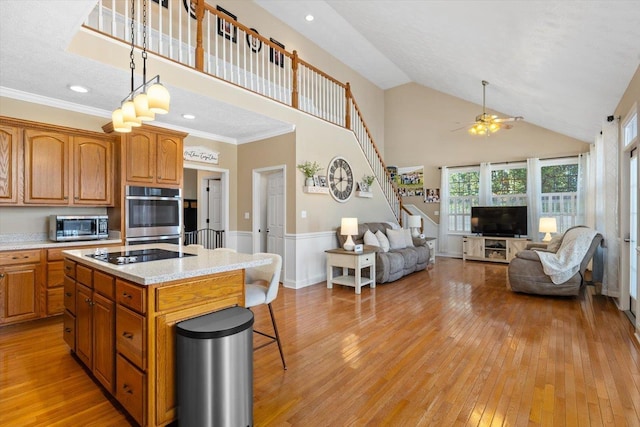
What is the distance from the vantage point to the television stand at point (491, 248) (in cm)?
720

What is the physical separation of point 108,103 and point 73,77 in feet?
2.57

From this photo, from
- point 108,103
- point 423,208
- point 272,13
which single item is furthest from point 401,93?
point 108,103

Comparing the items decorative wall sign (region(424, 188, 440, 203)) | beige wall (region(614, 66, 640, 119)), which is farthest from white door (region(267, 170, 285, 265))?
decorative wall sign (region(424, 188, 440, 203))

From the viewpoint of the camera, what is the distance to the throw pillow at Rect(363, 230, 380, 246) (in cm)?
580

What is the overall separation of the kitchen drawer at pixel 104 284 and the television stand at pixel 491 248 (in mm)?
7660

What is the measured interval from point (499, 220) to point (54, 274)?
821 centimetres

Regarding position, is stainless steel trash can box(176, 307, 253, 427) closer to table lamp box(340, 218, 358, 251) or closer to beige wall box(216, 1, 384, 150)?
table lamp box(340, 218, 358, 251)

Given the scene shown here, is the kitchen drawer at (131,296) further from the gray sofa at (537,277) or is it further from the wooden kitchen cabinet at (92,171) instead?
the gray sofa at (537,277)

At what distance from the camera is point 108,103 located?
4098mm

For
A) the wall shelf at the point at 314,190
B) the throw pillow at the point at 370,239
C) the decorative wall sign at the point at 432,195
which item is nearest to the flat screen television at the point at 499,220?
the decorative wall sign at the point at 432,195

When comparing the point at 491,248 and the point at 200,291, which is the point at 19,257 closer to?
the point at 200,291

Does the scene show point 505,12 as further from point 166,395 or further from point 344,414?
point 166,395

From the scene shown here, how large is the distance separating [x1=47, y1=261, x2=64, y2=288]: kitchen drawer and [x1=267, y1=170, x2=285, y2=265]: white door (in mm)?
3026

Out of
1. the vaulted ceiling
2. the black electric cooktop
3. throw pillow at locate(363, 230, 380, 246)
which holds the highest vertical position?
the vaulted ceiling
